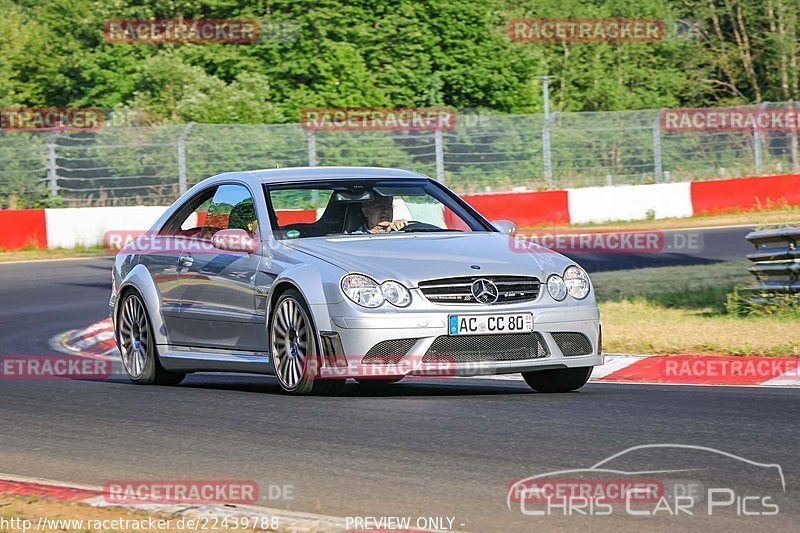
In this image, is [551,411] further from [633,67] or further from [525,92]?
[633,67]

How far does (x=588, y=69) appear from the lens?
172ft

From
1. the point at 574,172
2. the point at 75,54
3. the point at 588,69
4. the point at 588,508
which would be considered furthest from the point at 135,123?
the point at 588,508

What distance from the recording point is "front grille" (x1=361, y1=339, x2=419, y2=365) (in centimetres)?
828

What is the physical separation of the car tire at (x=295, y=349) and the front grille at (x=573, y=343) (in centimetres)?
128

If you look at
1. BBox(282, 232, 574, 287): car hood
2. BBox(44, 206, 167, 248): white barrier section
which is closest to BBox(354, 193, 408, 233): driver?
BBox(282, 232, 574, 287): car hood

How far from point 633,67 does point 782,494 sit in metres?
48.1

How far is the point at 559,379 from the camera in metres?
9.13

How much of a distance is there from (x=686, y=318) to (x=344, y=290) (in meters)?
6.12

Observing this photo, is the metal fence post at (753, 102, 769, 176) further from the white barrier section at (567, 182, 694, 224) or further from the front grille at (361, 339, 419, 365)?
the front grille at (361, 339, 419, 365)

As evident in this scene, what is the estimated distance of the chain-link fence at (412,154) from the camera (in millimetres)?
28344

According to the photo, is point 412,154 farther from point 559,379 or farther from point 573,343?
point 573,343

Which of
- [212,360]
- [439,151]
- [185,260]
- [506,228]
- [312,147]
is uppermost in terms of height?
[312,147]

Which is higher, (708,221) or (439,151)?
(439,151)

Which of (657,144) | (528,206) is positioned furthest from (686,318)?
(657,144)
